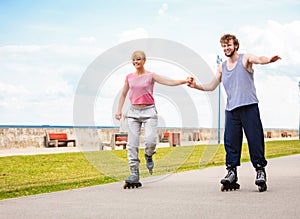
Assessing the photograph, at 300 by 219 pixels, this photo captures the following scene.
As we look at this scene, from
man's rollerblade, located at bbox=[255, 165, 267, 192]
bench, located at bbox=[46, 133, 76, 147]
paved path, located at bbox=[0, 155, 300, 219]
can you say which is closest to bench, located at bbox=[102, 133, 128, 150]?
bench, located at bbox=[46, 133, 76, 147]

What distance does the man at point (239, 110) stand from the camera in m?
8.19

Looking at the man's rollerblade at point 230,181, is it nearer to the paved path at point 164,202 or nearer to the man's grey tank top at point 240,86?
the paved path at point 164,202

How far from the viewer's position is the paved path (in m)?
5.91

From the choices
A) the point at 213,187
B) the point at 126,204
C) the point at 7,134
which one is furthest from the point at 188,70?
the point at 7,134

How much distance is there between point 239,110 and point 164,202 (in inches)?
85.3

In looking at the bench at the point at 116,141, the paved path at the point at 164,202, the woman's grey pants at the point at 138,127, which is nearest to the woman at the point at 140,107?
the woman's grey pants at the point at 138,127

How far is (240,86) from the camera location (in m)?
8.18

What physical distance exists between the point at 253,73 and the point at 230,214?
3003 millimetres

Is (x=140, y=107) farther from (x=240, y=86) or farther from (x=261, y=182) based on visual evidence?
(x=261, y=182)

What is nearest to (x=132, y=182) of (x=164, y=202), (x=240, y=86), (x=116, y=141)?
(x=164, y=202)

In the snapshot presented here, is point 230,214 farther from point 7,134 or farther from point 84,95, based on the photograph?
point 7,134

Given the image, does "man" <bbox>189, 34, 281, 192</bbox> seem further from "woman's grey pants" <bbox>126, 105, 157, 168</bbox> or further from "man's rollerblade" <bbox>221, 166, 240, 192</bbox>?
"woman's grey pants" <bbox>126, 105, 157, 168</bbox>

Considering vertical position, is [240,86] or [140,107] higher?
[240,86]

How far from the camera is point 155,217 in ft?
18.6
